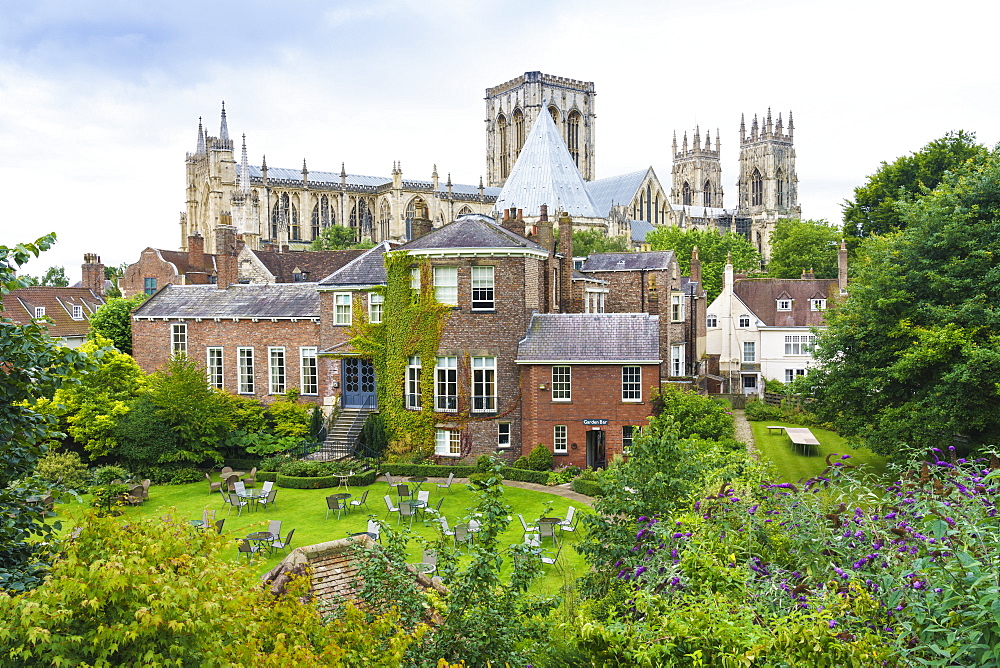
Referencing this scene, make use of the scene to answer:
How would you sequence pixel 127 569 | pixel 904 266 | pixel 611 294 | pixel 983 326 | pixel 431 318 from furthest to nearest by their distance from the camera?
pixel 611 294 < pixel 431 318 < pixel 904 266 < pixel 983 326 < pixel 127 569

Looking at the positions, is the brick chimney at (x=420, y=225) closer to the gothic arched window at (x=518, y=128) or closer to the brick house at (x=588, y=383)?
the brick house at (x=588, y=383)

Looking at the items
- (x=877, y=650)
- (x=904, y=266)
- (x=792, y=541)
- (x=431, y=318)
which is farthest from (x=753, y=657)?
(x=431, y=318)

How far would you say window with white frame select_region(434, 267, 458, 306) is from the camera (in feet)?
108

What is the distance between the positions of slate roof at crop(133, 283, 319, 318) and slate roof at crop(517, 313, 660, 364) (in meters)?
11.0

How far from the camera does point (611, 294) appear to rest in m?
43.1

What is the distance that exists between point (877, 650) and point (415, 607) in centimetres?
549

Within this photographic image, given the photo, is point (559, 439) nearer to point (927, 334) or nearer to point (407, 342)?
point (407, 342)

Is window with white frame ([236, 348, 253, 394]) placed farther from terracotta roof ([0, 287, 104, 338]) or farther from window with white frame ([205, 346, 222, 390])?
terracotta roof ([0, 287, 104, 338])

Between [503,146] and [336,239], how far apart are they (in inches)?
1826

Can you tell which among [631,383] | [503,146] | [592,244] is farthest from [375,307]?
[503,146]

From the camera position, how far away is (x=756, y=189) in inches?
5591

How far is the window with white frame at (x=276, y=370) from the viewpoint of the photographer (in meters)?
37.7

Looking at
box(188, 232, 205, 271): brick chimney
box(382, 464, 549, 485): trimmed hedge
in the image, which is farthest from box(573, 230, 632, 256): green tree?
box(382, 464, 549, 485): trimmed hedge

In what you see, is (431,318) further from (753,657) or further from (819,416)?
(753,657)
